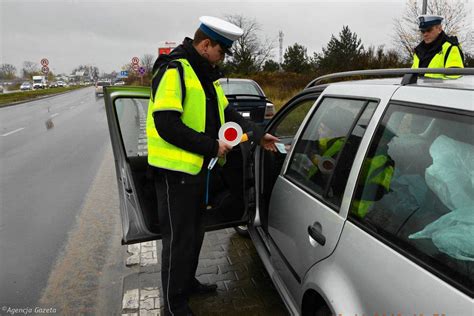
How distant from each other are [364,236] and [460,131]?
1.70ft

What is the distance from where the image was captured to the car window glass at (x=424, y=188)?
1186mm

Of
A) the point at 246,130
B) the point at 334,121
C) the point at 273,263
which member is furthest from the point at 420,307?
the point at 246,130

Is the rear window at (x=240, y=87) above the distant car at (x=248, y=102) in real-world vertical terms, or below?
above

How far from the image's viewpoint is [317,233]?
5.69 feet

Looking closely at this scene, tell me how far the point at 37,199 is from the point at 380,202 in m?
4.84

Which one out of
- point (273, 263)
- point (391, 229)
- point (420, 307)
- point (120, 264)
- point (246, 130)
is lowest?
point (120, 264)

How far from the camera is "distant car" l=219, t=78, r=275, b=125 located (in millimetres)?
7938

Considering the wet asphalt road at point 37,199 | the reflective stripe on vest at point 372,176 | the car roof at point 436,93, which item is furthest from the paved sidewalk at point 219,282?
the car roof at point 436,93

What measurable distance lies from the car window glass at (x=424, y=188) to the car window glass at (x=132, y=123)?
6.49ft

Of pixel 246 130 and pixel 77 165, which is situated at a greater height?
pixel 246 130

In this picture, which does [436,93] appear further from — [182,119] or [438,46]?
[438,46]

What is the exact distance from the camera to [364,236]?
144cm

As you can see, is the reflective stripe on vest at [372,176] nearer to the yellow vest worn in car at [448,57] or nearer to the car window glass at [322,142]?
the car window glass at [322,142]

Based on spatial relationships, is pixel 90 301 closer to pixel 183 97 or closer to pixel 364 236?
pixel 183 97
